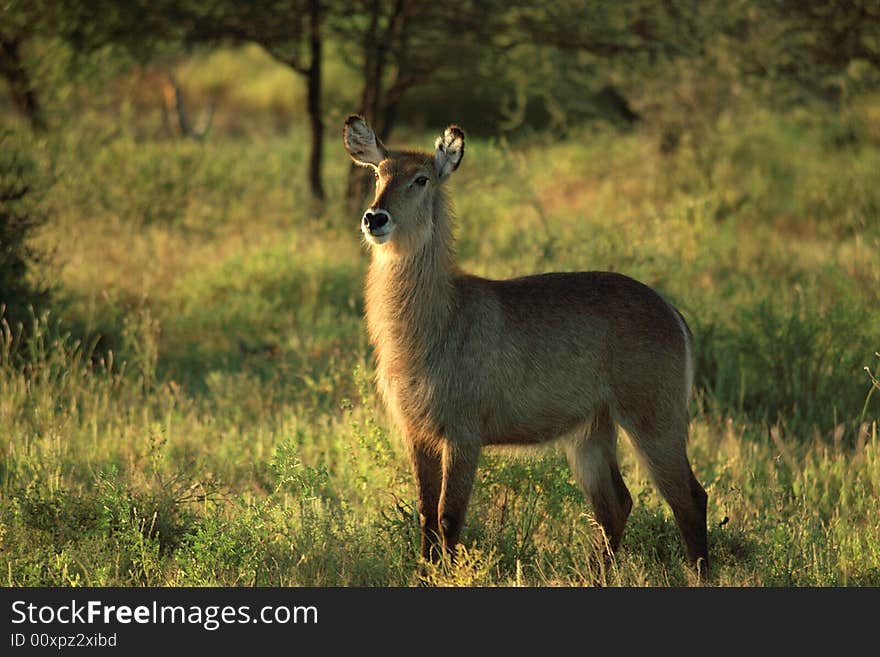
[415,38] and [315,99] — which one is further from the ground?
[415,38]

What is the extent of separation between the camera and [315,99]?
12656 mm

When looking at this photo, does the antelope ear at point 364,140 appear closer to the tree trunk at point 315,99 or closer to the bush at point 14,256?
the bush at point 14,256

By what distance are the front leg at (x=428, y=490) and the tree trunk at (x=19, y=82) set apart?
951cm

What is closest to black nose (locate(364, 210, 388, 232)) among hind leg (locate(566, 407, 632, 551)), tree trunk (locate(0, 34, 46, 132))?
hind leg (locate(566, 407, 632, 551))

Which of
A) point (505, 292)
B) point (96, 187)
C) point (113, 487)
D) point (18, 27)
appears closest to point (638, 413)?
point (505, 292)

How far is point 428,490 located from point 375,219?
1.19 meters

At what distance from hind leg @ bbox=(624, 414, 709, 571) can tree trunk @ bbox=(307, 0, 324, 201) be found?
824cm

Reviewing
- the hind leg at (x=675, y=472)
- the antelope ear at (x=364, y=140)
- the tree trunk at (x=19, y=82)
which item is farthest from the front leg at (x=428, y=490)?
the tree trunk at (x=19, y=82)

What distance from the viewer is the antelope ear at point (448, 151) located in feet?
16.3

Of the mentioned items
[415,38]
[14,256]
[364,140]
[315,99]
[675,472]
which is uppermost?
[364,140]

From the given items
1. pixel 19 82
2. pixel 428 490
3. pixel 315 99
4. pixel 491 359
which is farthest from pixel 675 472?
pixel 19 82

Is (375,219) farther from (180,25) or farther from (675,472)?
(180,25)

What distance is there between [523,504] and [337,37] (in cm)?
821

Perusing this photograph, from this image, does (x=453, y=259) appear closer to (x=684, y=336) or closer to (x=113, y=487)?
(x=684, y=336)
